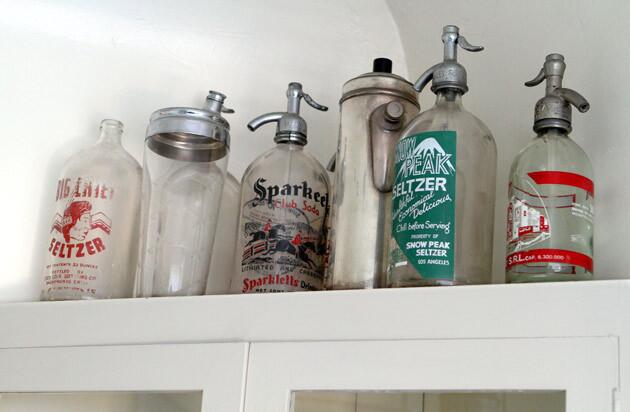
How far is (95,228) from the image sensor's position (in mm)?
973

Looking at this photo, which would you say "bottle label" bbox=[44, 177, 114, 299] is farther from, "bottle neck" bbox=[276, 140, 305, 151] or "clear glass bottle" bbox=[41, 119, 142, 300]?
"bottle neck" bbox=[276, 140, 305, 151]

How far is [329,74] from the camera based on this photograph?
3.67 ft

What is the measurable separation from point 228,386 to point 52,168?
1.28 ft

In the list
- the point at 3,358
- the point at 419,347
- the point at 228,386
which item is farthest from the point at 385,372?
the point at 3,358

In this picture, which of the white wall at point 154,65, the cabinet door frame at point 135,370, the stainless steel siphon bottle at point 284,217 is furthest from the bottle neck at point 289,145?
the cabinet door frame at point 135,370

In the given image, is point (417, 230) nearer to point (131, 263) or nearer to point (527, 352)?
point (527, 352)

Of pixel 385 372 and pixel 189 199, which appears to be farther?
pixel 189 199

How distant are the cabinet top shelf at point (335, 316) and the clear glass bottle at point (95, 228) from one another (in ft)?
0.15

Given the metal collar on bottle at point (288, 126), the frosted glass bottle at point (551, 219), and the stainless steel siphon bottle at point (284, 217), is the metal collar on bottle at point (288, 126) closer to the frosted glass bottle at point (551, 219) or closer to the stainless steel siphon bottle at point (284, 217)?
the stainless steel siphon bottle at point (284, 217)

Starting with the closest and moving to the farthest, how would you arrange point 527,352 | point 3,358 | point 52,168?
point 527,352 < point 3,358 < point 52,168

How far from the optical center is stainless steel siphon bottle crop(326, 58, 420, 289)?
2.78ft

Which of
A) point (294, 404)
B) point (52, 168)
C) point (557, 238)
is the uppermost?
point (52, 168)

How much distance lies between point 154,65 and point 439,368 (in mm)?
554

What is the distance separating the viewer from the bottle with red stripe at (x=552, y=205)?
759 mm
